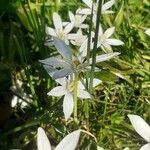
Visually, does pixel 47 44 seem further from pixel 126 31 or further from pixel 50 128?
pixel 126 31

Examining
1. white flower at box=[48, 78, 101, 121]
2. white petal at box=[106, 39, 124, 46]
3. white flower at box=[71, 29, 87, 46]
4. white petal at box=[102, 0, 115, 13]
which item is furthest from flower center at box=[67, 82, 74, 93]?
white petal at box=[102, 0, 115, 13]

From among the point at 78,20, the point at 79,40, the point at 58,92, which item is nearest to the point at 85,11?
the point at 78,20

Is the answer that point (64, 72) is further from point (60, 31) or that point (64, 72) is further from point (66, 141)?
point (60, 31)

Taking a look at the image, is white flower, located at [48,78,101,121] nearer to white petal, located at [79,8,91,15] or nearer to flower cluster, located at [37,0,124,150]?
flower cluster, located at [37,0,124,150]

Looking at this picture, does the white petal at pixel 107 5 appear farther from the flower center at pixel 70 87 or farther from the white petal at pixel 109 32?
the flower center at pixel 70 87

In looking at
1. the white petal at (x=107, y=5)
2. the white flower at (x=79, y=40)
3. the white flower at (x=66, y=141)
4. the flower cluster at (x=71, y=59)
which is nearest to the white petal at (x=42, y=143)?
the white flower at (x=66, y=141)
